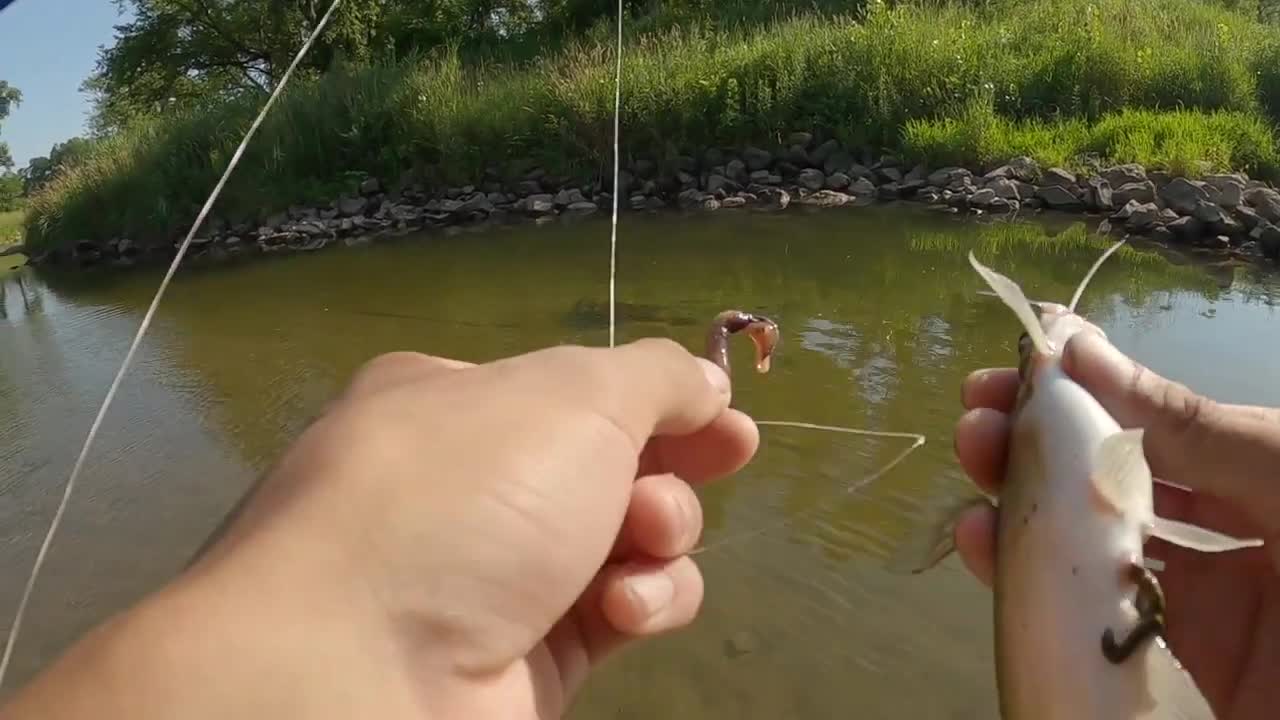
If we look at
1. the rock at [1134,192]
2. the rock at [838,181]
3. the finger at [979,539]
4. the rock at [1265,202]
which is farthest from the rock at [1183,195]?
the finger at [979,539]

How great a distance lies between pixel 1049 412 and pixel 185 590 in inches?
58.1

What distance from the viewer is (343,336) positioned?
29.7 ft

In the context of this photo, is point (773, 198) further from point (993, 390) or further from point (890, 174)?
point (993, 390)

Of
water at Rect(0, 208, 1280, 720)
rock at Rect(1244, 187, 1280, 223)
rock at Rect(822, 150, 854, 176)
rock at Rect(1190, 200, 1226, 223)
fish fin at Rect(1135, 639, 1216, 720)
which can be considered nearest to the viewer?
fish fin at Rect(1135, 639, 1216, 720)

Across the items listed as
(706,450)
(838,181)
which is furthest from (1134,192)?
(706,450)

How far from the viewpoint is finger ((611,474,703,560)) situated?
1716mm

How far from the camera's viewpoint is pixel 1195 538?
1.54 m

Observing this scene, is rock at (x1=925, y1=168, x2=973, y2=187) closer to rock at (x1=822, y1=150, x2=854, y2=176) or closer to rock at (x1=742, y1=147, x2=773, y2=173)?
rock at (x1=822, y1=150, x2=854, y2=176)

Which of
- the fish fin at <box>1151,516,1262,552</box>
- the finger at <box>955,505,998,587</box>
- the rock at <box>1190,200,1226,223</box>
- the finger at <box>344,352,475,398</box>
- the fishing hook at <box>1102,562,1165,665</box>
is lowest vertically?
the rock at <box>1190,200,1226,223</box>

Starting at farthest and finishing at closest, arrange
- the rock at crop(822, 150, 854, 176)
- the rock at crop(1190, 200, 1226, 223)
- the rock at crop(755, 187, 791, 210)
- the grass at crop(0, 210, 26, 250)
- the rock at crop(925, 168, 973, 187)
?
the grass at crop(0, 210, 26, 250) < the rock at crop(822, 150, 854, 176) < the rock at crop(755, 187, 791, 210) < the rock at crop(925, 168, 973, 187) < the rock at crop(1190, 200, 1226, 223)

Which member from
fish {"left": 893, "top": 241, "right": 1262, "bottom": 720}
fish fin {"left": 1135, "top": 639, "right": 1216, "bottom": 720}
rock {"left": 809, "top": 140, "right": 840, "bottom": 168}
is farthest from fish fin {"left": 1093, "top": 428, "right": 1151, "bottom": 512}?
rock {"left": 809, "top": 140, "right": 840, "bottom": 168}

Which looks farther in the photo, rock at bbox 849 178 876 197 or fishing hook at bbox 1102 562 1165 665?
rock at bbox 849 178 876 197

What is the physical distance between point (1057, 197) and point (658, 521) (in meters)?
10.6

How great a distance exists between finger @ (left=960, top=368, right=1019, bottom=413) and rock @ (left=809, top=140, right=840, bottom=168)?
12149mm
